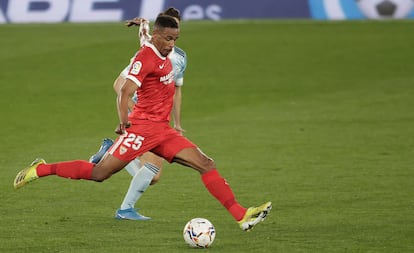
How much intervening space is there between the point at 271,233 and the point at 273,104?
40.7 feet

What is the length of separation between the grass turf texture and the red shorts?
2.50 feet

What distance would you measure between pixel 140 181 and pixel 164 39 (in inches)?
68.3

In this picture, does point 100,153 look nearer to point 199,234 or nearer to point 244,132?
point 199,234

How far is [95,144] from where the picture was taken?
1812 centimetres

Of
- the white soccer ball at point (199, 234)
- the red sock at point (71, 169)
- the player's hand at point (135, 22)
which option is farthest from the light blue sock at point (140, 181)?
the white soccer ball at point (199, 234)

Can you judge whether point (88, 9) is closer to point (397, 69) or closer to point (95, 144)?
point (397, 69)

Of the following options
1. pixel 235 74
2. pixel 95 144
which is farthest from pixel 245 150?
pixel 235 74

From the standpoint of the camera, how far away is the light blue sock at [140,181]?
11.6 meters

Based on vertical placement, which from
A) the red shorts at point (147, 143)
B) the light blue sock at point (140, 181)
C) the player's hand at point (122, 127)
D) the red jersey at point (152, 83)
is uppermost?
the red jersey at point (152, 83)

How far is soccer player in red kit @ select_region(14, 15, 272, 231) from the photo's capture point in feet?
34.4

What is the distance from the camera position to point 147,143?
1069cm

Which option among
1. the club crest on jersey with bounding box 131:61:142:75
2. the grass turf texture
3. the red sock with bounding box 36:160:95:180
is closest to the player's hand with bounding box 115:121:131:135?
the club crest on jersey with bounding box 131:61:142:75

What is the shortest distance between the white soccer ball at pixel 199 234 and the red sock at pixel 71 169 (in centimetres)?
134

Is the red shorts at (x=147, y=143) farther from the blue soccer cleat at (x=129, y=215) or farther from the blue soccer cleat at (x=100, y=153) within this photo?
the blue soccer cleat at (x=129, y=215)
